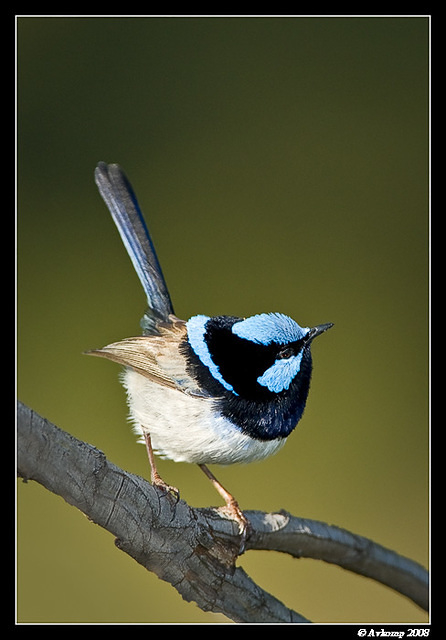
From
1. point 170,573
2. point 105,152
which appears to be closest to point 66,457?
point 170,573

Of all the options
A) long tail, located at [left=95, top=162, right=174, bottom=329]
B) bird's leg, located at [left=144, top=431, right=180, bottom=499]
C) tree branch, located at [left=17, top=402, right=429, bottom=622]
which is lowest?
tree branch, located at [left=17, top=402, right=429, bottom=622]

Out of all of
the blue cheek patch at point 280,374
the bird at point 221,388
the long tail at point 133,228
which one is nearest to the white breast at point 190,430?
the bird at point 221,388

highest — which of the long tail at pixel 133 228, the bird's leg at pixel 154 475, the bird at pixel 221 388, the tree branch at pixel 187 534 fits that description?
the long tail at pixel 133 228

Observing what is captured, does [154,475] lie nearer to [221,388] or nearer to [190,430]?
[190,430]

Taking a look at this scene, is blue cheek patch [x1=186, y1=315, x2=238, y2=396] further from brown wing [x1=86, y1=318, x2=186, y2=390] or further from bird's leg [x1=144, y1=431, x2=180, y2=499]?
bird's leg [x1=144, y1=431, x2=180, y2=499]

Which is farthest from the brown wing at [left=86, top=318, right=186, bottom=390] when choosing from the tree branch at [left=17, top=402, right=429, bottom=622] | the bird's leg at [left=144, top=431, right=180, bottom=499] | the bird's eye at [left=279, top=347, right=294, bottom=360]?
the tree branch at [left=17, top=402, right=429, bottom=622]

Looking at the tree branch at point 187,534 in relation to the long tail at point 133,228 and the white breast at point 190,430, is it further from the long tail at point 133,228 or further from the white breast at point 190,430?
the long tail at point 133,228
